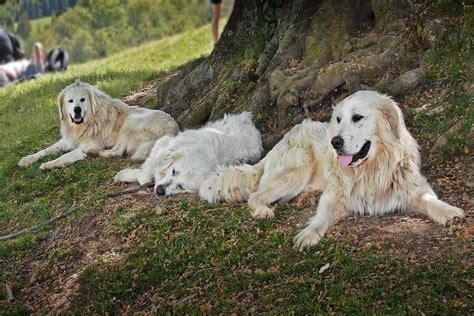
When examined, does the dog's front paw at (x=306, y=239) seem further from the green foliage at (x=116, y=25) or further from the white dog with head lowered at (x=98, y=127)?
the green foliage at (x=116, y=25)

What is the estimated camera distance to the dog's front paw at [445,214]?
16.2 feet

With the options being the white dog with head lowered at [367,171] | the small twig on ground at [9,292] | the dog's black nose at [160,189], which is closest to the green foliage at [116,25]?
the dog's black nose at [160,189]

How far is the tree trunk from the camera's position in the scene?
6.86 m

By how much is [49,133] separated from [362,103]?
674 centimetres

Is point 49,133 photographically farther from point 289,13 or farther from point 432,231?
point 432,231

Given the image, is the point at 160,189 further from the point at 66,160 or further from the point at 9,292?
the point at 66,160

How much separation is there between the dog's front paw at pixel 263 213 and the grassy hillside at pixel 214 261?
0.29ft

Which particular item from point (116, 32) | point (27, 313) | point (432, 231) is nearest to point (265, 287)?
point (432, 231)

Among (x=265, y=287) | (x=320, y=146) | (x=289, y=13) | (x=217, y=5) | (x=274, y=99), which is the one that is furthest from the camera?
(x=217, y=5)

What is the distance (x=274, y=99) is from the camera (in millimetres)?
7504

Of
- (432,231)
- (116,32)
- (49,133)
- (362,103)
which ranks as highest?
(362,103)

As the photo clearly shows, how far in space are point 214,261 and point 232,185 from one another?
111 cm

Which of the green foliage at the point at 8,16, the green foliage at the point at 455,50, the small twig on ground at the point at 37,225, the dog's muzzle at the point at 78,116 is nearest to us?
the green foliage at the point at 455,50

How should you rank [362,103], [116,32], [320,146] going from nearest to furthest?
[362,103], [320,146], [116,32]
